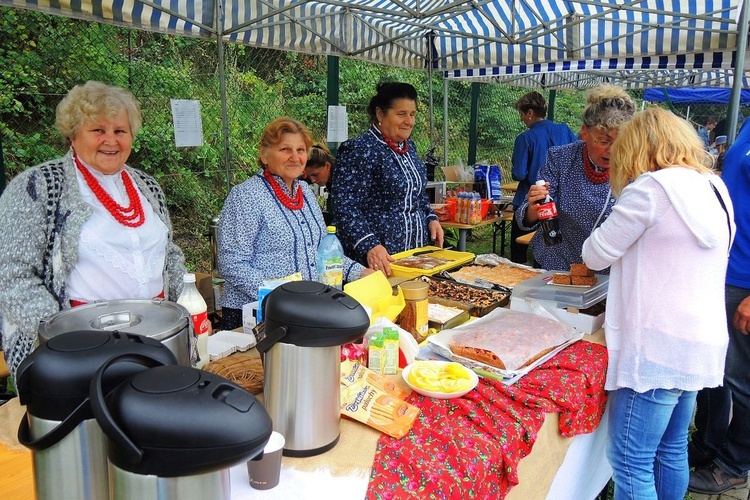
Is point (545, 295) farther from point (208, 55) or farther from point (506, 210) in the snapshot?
point (208, 55)

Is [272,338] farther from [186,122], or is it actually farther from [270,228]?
[186,122]

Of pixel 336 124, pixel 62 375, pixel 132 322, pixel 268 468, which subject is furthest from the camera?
pixel 336 124

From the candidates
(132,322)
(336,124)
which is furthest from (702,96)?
(132,322)

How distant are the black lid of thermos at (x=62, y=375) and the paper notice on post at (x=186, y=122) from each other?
3.73 metres

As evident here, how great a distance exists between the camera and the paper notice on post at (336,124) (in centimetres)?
540

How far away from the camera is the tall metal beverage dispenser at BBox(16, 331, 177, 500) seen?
0.85 meters

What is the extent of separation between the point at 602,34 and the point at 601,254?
4.55m

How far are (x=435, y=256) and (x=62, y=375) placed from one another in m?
2.39

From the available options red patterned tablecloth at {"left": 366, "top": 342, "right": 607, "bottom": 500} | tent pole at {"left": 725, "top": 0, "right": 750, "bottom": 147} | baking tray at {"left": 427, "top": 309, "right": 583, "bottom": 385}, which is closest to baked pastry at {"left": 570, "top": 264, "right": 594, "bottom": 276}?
baking tray at {"left": 427, "top": 309, "right": 583, "bottom": 385}

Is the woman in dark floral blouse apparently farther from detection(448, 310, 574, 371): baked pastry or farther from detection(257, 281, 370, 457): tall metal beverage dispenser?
detection(257, 281, 370, 457): tall metal beverage dispenser

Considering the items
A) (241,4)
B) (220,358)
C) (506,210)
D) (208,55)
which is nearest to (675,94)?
(506,210)

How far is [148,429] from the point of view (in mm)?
726

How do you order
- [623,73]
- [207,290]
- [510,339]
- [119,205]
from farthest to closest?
[623,73] → [207,290] → [119,205] → [510,339]

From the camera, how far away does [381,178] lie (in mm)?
3127
